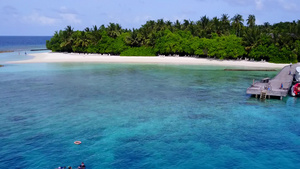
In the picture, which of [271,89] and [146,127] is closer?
[146,127]

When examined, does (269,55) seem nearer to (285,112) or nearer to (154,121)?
(285,112)

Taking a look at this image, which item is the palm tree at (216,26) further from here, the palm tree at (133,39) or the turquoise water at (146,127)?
the turquoise water at (146,127)

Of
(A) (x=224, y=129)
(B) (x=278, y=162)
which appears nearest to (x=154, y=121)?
(A) (x=224, y=129)

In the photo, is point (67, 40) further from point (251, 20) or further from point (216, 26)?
point (251, 20)

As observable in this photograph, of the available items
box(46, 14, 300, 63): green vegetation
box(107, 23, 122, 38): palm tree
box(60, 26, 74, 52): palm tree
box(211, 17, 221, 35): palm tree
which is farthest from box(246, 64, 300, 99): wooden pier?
box(60, 26, 74, 52): palm tree

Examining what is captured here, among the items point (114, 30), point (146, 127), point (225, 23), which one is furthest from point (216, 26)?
point (146, 127)
